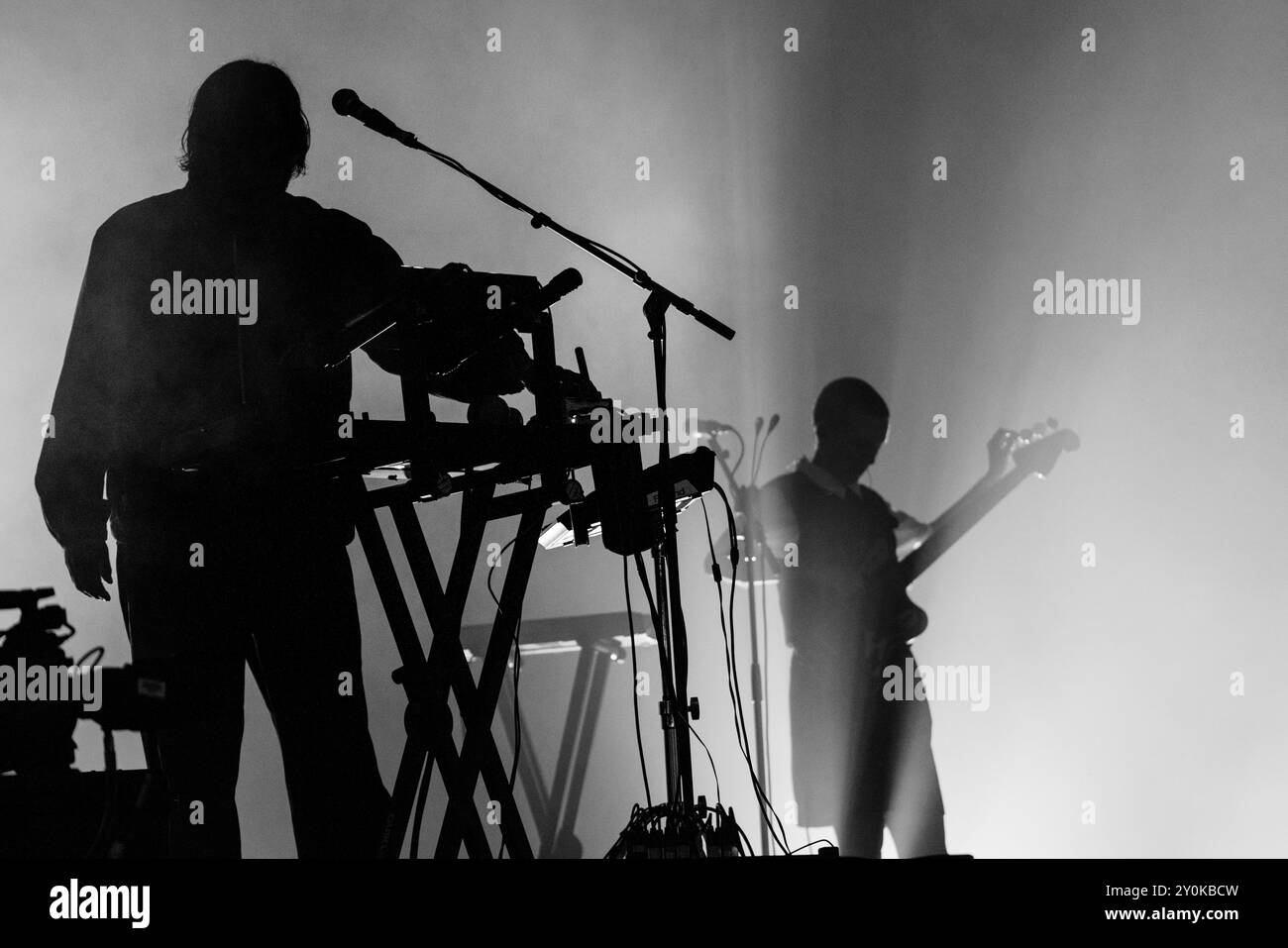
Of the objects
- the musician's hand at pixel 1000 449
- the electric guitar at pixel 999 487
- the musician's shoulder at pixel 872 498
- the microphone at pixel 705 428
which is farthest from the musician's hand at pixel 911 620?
the microphone at pixel 705 428

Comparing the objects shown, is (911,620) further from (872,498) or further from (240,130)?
(240,130)

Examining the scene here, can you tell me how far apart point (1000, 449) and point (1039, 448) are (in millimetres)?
119

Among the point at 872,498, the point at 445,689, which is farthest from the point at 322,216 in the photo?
the point at 872,498

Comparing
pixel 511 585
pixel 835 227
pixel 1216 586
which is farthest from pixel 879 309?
pixel 511 585

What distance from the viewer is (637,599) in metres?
3.08

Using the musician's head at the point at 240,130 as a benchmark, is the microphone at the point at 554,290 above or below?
below

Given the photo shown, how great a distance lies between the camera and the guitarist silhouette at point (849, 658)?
9.07 ft

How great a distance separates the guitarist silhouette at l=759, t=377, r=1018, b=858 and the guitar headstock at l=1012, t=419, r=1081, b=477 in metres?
0.51

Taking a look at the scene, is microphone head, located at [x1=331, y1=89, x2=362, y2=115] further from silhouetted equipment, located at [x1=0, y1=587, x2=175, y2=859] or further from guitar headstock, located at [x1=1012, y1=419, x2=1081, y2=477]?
guitar headstock, located at [x1=1012, y1=419, x2=1081, y2=477]

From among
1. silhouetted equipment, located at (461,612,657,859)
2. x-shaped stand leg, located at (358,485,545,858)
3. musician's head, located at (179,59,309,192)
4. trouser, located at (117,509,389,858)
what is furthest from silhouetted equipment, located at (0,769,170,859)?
silhouetted equipment, located at (461,612,657,859)

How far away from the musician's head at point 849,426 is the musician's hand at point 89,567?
6.13 ft

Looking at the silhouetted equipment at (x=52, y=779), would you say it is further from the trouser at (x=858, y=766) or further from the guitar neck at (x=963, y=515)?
the guitar neck at (x=963, y=515)

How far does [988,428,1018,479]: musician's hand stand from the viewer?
3.18 metres

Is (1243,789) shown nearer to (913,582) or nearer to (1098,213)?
(913,582)
